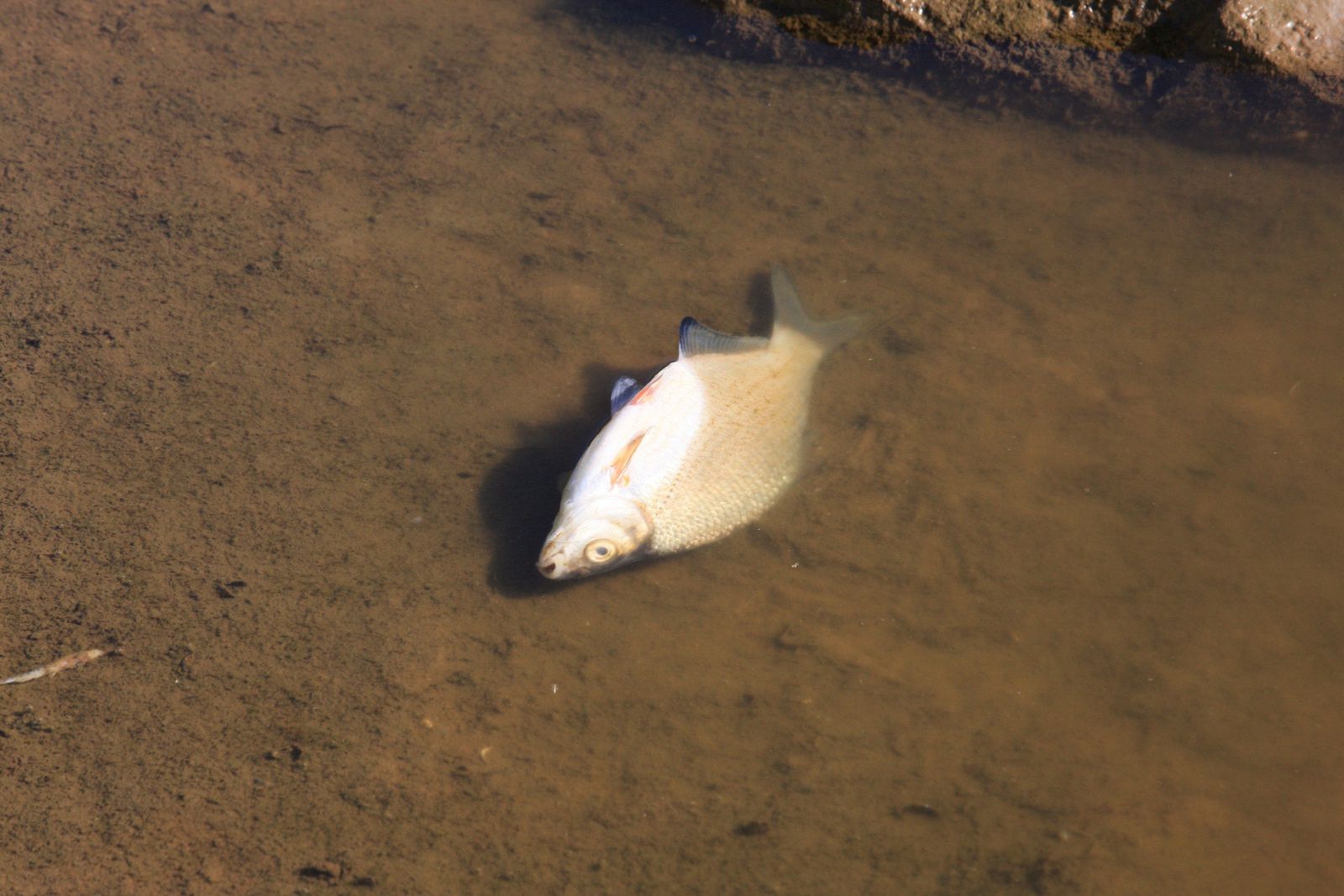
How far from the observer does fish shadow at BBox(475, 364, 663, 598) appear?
3.31 meters

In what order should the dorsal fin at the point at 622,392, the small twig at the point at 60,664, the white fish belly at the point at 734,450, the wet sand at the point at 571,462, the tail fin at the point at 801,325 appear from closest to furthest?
the wet sand at the point at 571,462 < the small twig at the point at 60,664 < the white fish belly at the point at 734,450 < the dorsal fin at the point at 622,392 < the tail fin at the point at 801,325

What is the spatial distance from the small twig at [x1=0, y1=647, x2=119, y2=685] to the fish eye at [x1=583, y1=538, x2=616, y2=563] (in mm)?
1583

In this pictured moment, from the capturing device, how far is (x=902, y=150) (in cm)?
457

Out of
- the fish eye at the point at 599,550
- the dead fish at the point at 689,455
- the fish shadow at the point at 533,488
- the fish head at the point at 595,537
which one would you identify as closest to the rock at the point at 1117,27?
the dead fish at the point at 689,455

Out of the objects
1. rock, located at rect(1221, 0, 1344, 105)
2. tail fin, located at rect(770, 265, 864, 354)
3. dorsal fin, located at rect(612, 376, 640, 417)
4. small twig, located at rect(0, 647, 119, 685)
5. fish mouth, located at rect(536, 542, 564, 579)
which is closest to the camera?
small twig, located at rect(0, 647, 119, 685)

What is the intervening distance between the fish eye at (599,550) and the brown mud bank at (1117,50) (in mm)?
3055

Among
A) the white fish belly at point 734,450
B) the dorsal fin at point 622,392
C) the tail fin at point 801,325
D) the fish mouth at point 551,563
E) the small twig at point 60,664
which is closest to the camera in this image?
the small twig at point 60,664

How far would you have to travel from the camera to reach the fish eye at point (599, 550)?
3.15m

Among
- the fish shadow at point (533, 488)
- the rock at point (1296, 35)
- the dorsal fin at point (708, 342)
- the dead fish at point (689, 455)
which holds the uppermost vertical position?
the rock at point (1296, 35)

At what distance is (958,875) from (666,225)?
290 centimetres

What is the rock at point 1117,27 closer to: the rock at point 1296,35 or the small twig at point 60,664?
the rock at point 1296,35

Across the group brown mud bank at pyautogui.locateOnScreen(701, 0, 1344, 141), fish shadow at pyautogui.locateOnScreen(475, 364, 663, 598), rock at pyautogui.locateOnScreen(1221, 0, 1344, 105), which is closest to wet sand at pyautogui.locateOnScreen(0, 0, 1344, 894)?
fish shadow at pyautogui.locateOnScreen(475, 364, 663, 598)

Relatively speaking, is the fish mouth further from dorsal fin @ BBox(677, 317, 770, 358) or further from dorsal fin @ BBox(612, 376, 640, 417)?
dorsal fin @ BBox(677, 317, 770, 358)

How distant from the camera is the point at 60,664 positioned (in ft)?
10.0
